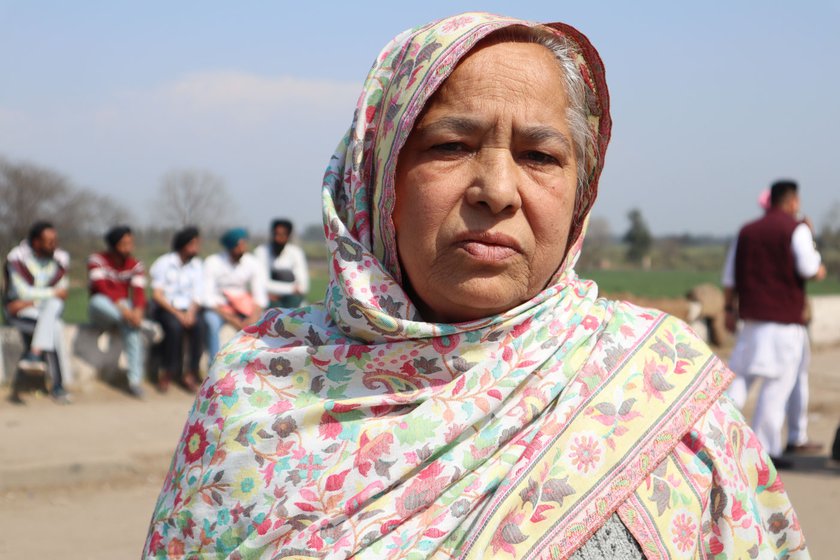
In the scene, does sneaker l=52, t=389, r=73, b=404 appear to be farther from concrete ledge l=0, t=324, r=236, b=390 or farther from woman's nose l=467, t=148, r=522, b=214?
woman's nose l=467, t=148, r=522, b=214

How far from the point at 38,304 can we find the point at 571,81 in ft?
27.0

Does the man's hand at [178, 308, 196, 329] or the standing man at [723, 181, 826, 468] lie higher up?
the standing man at [723, 181, 826, 468]

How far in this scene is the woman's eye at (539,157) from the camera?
1852 millimetres

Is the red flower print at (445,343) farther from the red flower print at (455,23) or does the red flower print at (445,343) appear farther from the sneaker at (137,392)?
the sneaker at (137,392)

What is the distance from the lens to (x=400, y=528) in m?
1.76

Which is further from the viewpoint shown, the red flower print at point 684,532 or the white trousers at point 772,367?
the white trousers at point 772,367

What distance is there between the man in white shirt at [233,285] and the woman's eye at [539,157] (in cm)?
860

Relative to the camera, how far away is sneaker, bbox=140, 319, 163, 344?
32.7 feet

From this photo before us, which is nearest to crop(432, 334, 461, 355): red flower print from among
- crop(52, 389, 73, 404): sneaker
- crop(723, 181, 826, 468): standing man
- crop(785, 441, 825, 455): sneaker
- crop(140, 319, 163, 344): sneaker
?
crop(723, 181, 826, 468): standing man

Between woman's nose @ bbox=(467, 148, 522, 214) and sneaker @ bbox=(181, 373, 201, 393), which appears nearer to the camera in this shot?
woman's nose @ bbox=(467, 148, 522, 214)

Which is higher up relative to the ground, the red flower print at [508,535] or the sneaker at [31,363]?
the red flower print at [508,535]

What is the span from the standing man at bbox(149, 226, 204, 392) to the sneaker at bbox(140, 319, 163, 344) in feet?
0.32

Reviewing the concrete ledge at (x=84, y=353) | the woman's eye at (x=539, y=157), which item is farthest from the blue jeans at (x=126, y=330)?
the woman's eye at (x=539, y=157)

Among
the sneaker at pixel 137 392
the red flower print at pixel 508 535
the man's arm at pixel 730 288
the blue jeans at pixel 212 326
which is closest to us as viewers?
the red flower print at pixel 508 535
